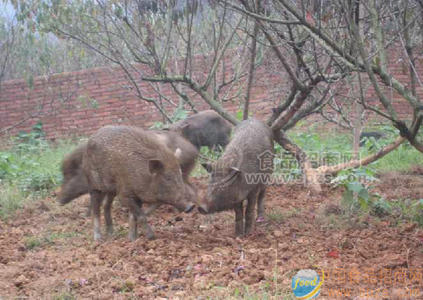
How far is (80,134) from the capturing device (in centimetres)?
1340

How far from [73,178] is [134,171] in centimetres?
122

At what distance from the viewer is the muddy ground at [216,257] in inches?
142

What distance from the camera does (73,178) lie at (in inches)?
240

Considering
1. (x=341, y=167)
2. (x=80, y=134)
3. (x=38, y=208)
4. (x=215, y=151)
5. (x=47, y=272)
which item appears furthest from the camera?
(x=80, y=134)

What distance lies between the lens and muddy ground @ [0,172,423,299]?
142 inches

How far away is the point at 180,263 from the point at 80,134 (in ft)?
32.0

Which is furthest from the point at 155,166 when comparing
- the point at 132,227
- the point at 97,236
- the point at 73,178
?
the point at 73,178

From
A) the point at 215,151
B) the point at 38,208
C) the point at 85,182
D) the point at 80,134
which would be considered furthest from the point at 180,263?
the point at 80,134

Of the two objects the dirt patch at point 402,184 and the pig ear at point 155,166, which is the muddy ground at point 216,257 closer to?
the dirt patch at point 402,184

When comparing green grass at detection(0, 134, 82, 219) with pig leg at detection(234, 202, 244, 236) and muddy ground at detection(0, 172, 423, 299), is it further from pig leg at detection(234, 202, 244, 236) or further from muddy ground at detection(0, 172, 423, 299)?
pig leg at detection(234, 202, 244, 236)

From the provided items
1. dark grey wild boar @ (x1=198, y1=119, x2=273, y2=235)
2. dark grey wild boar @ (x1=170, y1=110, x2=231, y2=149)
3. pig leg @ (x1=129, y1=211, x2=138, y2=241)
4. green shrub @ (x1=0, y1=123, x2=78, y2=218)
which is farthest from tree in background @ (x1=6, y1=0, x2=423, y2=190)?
green shrub @ (x1=0, y1=123, x2=78, y2=218)

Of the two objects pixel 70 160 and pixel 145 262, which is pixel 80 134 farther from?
pixel 145 262

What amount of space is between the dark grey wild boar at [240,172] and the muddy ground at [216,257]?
0.29 meters

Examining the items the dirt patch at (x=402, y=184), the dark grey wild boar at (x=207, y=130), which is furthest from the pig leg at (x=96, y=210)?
the dark grey wild boar at (x=207, y=130)
